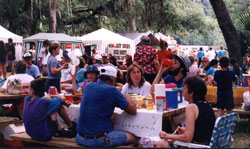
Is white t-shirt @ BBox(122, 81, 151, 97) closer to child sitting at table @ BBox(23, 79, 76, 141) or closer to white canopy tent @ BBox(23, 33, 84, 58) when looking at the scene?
child sitting at table @ BBox(23, 79, 76, 141)

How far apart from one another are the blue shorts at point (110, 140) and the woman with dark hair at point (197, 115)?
0.53 m

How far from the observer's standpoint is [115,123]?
451 cm

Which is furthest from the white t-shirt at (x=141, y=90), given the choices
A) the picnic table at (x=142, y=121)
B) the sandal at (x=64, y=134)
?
the sandal at (x=64, y=134)

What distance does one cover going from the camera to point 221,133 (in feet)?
11.9

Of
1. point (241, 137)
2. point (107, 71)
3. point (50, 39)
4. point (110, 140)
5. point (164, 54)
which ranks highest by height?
point (50, 39)

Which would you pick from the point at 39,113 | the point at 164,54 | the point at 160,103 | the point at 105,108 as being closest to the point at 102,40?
the point at 164,54

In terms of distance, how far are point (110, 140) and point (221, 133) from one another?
47.9 inches

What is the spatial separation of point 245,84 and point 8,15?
19578 mm

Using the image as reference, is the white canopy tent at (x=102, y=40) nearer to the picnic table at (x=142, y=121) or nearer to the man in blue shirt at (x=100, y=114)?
the picnic table at (x=142, y=121)

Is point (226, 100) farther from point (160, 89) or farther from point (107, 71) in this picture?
point (107, 71)

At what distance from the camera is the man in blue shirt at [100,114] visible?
13.4 ft

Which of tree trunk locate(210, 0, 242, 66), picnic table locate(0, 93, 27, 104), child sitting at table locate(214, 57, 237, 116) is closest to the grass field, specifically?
child sitting at table locate(214, 57, 237, 116)

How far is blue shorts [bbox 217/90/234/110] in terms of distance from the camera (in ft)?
22.3

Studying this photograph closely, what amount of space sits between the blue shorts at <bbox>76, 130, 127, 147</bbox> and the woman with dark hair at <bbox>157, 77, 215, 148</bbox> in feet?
1.74
